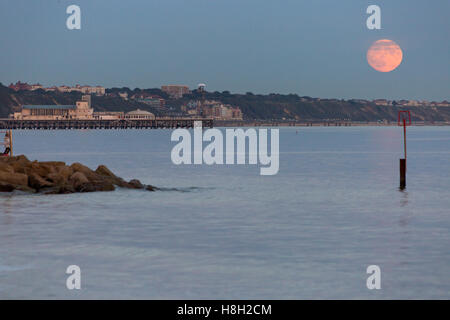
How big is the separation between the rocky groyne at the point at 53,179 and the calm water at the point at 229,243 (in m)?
1.04

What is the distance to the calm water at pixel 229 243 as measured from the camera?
42.5 ft

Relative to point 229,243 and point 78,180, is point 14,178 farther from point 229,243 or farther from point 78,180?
point 229,243

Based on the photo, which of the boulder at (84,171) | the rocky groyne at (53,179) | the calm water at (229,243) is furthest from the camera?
the boulder at (84,171)

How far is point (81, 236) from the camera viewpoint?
19.0 m

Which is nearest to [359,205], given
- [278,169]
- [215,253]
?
[215,253]

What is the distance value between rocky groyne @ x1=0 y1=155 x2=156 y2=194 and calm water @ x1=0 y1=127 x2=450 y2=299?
104cm

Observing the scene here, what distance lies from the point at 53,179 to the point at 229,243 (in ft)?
47.7

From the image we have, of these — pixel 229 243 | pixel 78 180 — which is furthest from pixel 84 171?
pixel 229 243

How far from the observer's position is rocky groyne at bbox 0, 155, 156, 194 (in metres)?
29.5

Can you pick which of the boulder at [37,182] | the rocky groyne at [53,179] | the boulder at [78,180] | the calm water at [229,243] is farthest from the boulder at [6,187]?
the boulder at [78,180]

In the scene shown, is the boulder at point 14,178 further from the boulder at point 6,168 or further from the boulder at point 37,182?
the boulder at point 6,168

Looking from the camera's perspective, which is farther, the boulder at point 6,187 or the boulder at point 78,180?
the boulder at point 78,180

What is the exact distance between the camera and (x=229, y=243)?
17797 millimetres
